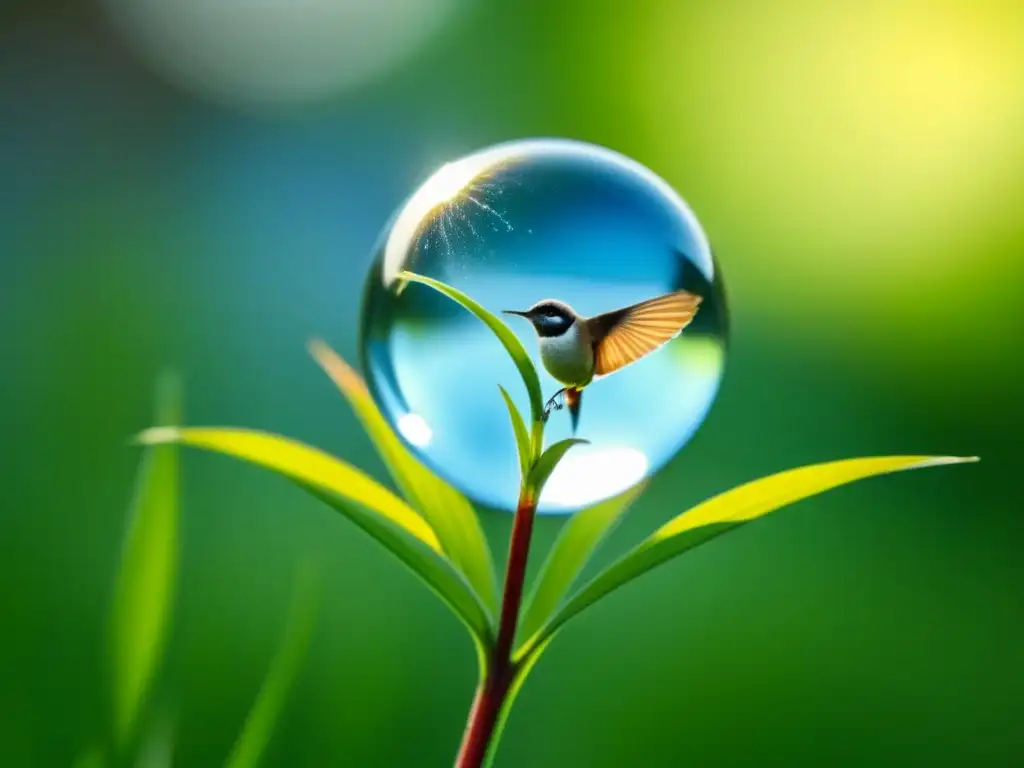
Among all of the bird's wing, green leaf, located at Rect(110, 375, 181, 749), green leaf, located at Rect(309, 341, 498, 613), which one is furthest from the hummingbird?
green leaf, located at Rect(110, 375, 181, 749)

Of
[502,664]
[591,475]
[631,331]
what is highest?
[631,331]

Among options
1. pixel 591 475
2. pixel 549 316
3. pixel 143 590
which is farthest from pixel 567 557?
pixel 143 590

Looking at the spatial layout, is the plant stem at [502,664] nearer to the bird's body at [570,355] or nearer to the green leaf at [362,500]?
the green leaf at [362,500]

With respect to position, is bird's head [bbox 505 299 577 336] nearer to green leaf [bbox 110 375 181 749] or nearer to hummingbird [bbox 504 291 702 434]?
hummingbird [bbox 504 291 702 434]

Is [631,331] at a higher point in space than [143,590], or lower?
higher

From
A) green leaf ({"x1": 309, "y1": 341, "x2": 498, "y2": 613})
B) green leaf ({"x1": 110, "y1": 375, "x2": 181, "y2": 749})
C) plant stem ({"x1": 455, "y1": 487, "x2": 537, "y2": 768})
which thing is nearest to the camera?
plant stem ({"x1": 455, "y1": 487, "x2": 537, "y2": 768})

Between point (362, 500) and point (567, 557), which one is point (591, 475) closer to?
point (567, 557)
